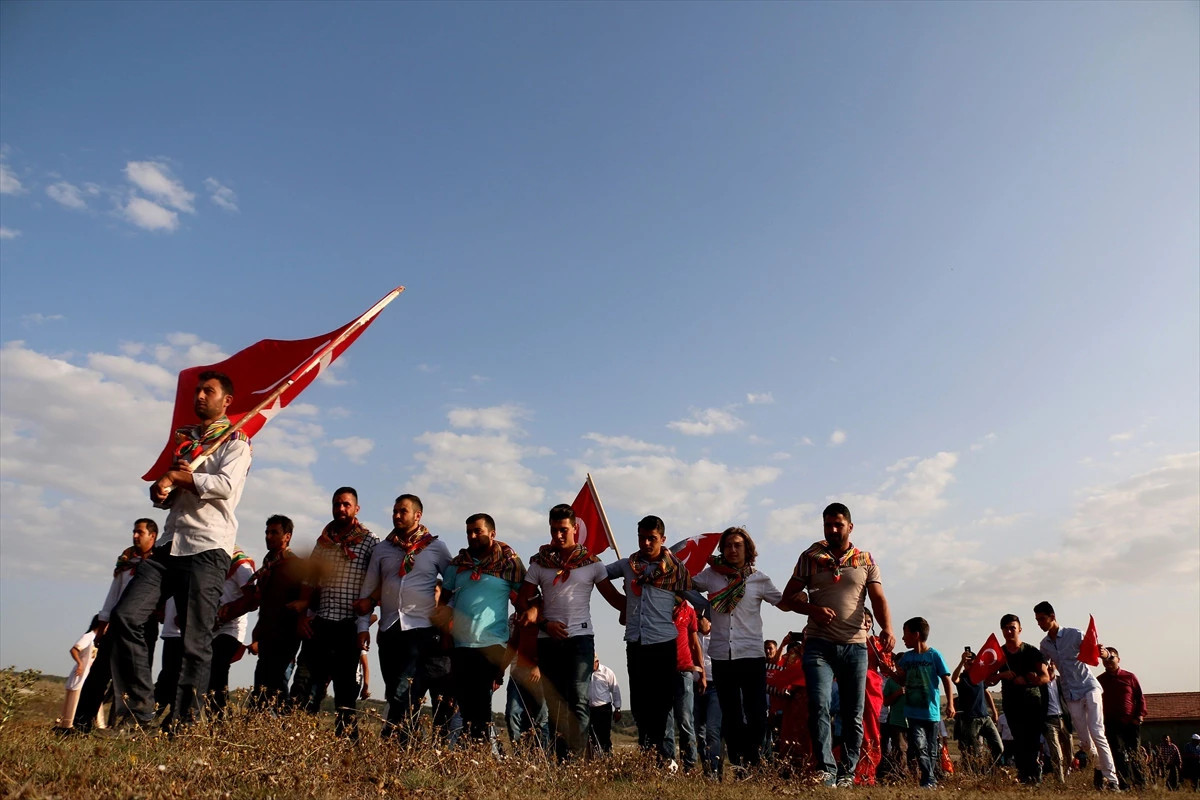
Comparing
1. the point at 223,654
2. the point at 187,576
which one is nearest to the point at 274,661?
the point at 223,654

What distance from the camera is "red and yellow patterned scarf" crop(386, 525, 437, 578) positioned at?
8227mm

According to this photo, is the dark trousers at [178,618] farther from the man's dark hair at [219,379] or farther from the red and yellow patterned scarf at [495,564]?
the red and yellow patterned scarf at [495,564]

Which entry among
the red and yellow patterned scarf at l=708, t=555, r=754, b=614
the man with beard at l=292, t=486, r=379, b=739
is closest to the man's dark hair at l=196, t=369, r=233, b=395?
the man with beard at l=292, t=486, r=379, b=739

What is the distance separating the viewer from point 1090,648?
11.6 m

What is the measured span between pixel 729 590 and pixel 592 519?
4.11 m

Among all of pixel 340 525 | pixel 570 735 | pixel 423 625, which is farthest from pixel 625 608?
pixel 340 525

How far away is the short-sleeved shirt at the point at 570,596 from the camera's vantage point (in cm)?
804

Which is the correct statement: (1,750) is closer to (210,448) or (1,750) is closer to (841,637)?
(210,448)

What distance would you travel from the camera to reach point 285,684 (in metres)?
8.64

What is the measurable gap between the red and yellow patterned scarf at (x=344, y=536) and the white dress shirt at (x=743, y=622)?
3.33 metres

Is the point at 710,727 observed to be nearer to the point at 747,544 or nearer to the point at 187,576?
the point at 747,544

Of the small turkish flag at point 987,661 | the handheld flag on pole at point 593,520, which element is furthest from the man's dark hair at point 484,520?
the small turkish flag at point 987,661

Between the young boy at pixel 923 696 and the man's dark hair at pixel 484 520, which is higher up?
the man's dark hair at pixel 484 520

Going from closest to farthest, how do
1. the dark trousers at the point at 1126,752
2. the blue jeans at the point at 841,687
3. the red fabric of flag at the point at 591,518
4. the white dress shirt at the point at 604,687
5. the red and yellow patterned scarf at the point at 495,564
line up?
1. the blue jeans at the point at 841,687
2. the red and yellow patterned scarf at the point at 495,564
3. the dark trousers at the point at 1126,752
4. the red fabric of flag at the point at 591,518
5. the white dress shirt at the point at 604,687
